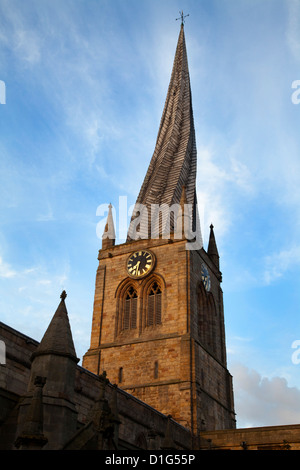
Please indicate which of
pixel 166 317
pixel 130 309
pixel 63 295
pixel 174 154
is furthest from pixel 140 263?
pixel 63 295

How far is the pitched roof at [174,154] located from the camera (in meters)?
46.6

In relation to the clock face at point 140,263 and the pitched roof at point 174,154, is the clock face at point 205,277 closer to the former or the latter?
the clock face at point 140,263

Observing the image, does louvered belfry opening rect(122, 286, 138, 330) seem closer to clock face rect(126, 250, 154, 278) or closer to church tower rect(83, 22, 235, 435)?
church tower rect(83, 22, 235, 435)

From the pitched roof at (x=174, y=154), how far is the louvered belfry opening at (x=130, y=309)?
5.79 meters

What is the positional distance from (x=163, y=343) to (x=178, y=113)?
1086 inches

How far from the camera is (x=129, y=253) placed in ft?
133

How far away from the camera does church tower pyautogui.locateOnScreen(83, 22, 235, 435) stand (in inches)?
1329

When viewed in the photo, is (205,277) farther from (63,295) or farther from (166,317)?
(63,295)

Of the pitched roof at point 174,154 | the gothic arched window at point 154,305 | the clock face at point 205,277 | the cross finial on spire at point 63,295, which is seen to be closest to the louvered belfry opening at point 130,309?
the gothic arched window at point 154,305

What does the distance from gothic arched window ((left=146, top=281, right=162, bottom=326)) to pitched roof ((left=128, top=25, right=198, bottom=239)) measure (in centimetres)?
556

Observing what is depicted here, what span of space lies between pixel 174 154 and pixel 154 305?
18.1m

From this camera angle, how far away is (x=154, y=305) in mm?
37781

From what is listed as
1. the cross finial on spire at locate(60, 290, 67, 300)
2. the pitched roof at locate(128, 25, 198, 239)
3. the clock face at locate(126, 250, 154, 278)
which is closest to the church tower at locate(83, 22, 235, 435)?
the clock face at locate(126, 250, 154, 278)

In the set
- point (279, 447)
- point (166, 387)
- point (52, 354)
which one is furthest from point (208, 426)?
point (52, 354)
